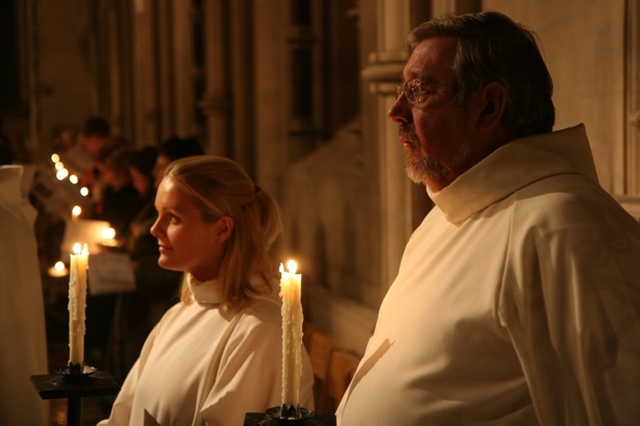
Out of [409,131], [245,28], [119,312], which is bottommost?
[119,312]

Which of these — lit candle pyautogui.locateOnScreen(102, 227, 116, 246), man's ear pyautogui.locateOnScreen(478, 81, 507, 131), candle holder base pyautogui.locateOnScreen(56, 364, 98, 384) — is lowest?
lit candle pyautogui.locateOnScreen(102, 227, 116, 246)

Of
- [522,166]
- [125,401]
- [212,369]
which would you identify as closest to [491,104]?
[522,166]

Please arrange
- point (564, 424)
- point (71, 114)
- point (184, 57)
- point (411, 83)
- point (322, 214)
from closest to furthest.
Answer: point (564, 424), point (411, 83), point (322, 214), point (184, 57), point (71, 114)

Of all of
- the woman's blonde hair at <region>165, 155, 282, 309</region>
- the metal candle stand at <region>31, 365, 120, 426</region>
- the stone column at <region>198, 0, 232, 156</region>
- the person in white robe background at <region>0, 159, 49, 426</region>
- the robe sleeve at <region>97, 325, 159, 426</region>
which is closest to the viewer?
the metal candle stand at <region>31, 365, 120, 426</region>

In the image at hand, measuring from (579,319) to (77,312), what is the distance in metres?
1.37

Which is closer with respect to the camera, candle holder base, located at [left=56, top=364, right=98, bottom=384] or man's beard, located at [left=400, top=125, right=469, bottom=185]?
man's beard, located at [left=400, top=125, right=469, bottom=185]

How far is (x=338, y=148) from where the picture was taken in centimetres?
819

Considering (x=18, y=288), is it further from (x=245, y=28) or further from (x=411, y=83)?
(x=245, y=28)

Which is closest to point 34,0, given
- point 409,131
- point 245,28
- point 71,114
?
point 71,114

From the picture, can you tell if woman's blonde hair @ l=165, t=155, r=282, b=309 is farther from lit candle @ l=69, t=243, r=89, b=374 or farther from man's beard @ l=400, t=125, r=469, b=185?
man's beard @ l=400, t=125, r=469, b=185

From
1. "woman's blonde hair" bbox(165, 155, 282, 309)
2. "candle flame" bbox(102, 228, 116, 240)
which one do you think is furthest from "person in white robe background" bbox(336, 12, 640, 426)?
"candle flame" bbox(102, 228, 116, 240)

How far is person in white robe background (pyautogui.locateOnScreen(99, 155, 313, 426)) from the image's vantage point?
10.8 ft

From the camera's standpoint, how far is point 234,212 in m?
3.50

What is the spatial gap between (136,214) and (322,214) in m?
1.22
